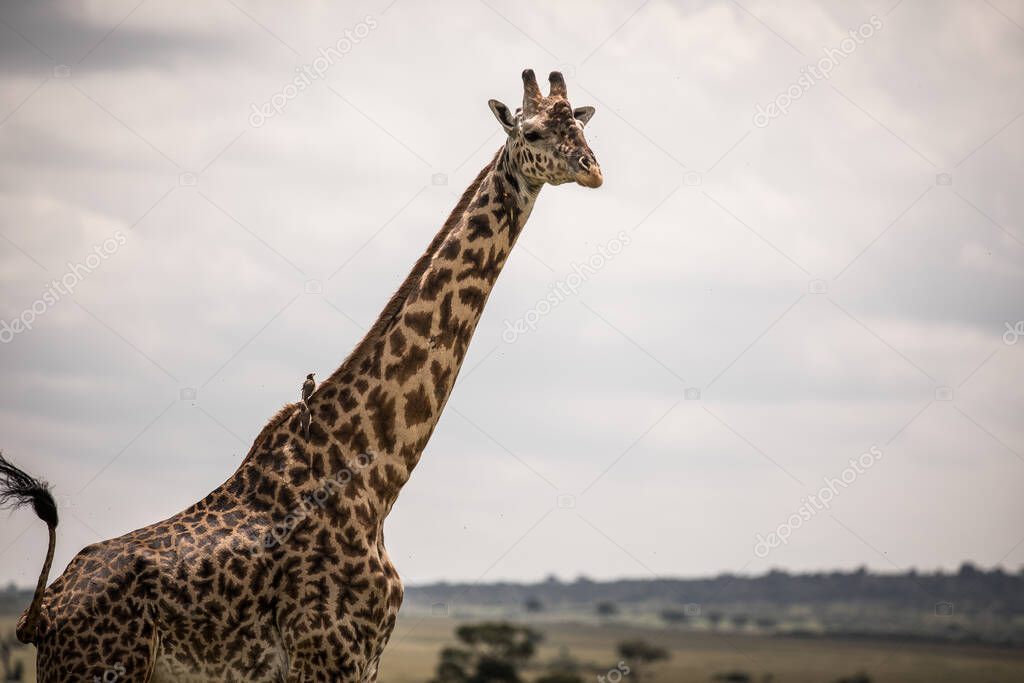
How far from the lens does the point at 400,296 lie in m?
13.9

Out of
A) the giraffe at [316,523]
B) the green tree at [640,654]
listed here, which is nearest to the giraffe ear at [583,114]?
the giraffe at [316,523]

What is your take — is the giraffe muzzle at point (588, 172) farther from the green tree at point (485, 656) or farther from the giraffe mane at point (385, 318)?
the green tree at point (485, 656)

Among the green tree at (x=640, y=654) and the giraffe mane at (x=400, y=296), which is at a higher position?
the green tree at (x=640, y=654)

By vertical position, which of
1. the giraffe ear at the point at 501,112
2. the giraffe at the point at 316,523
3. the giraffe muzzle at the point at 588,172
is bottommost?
the giraffe at the point at 316,523

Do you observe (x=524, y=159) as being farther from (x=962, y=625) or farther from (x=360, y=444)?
(x=962, y=625)

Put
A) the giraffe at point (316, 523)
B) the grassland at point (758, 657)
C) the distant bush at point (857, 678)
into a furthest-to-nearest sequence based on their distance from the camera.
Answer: the distant bush at point (857, 678)
the grassland at point (758, 657)
the giraffe at point (316, 523)

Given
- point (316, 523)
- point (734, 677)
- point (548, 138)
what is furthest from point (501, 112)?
point (734, 677)

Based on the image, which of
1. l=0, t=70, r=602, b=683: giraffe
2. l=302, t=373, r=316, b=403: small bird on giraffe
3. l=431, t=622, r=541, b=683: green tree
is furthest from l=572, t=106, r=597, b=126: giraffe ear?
l=431, t=622, r=541, b=683: green tree

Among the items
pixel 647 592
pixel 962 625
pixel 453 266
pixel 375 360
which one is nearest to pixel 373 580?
pixel 375 360

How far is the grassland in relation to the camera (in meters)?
105

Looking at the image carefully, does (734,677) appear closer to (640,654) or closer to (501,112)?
(640,654)

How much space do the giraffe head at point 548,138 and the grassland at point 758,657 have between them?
249 feet

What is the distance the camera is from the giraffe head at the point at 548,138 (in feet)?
43.7

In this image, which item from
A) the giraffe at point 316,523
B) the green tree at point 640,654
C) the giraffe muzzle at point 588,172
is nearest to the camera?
the giraffe at point 316,523
